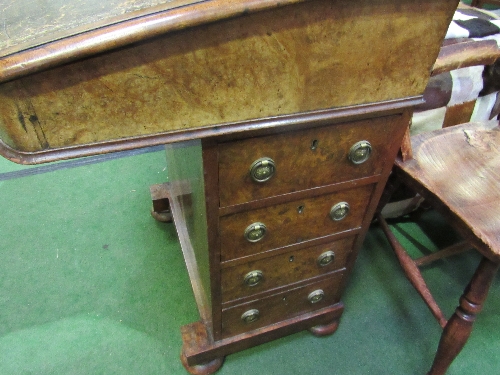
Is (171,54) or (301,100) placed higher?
(171,54)

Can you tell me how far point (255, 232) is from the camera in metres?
0.87

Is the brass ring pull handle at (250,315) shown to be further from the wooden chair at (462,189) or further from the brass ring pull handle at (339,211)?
the wooden chair at (462,189)

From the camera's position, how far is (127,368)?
1242mm

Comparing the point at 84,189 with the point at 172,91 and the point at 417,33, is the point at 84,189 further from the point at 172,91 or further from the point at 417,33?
the point at 417,33

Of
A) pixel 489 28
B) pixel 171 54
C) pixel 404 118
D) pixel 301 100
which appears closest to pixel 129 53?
pixel 171 54

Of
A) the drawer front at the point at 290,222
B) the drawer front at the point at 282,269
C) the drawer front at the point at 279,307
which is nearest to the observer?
the drawer front at the point at 290,222

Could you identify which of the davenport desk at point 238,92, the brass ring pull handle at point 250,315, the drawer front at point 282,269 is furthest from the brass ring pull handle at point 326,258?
the brass ring pull handle at point 250,315

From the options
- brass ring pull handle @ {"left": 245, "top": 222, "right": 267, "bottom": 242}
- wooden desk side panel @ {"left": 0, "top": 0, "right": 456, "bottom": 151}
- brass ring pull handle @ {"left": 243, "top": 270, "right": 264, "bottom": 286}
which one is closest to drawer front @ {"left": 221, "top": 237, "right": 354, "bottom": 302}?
brass ring pull handle @ {"left": 243, "top": 270, "right": 264, "bottom": 286}

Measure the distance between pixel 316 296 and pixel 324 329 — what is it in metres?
0.21

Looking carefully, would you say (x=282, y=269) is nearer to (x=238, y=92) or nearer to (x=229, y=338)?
(x=229, y=338)

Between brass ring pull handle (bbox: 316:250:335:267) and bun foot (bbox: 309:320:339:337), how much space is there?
364 mm

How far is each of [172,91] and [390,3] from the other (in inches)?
13.2

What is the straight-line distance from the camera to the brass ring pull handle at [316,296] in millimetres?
1165

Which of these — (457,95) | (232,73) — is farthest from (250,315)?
(457,95)
